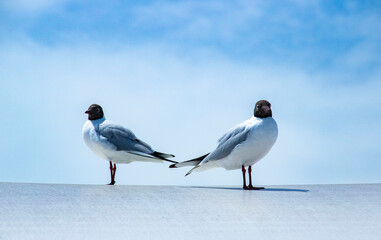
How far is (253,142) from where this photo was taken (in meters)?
6.70

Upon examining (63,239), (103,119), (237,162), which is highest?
(103,119)

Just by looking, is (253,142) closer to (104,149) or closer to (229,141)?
(229,141)

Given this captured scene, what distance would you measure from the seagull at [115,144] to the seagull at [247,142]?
879 mm

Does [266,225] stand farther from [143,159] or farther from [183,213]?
[143,159]

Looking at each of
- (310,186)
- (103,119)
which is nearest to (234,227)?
(310,186)

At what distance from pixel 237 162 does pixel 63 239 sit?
3.45 m

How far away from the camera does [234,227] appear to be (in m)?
4.15

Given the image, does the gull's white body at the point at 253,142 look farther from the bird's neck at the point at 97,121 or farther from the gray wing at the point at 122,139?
the bird's neck at the point at 97,121

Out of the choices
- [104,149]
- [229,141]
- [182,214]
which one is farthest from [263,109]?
[182,214]

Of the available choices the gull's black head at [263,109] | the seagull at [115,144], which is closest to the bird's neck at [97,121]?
the seagull at [115,144]

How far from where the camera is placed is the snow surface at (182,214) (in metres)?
3.98

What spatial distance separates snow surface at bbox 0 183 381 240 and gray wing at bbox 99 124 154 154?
1646mm

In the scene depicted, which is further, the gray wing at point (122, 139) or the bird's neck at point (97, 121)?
the bird's neck at point (97, 121)

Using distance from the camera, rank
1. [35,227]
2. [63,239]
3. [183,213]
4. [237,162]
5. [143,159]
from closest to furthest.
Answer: [63,239] → [35,227] → [183,213] → [237,162] → [143,159]
